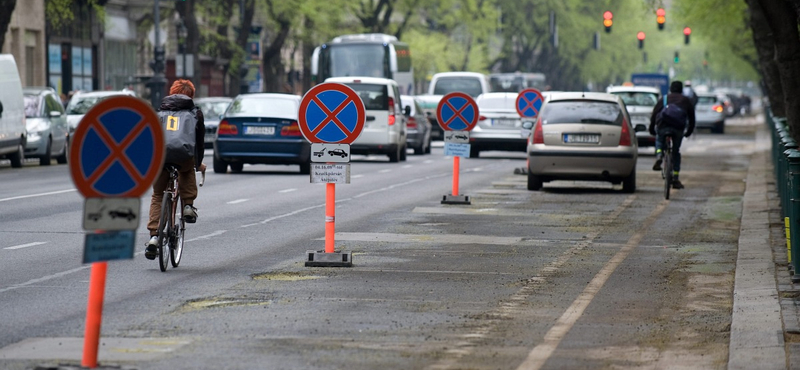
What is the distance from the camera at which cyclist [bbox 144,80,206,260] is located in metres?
12.9

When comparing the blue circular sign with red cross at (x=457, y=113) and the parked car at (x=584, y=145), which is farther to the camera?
the parked car at (x=584, y=145)

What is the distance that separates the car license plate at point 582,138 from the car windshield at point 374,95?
432 inches

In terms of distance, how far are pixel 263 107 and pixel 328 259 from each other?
1707cm

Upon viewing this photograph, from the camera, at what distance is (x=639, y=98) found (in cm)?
3994

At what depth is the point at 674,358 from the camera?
346 inches

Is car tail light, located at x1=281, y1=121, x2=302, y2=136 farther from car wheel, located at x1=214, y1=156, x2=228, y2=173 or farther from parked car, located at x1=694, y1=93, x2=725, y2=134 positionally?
parked car, located at x1=694, y1=93, x2=725, y2=134

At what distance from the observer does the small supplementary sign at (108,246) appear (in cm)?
725

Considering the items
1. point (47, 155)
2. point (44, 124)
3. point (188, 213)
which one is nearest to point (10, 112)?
point (44, 124)

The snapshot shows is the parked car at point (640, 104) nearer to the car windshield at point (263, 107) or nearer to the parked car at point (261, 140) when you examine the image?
the car windshield at point (263, 107)

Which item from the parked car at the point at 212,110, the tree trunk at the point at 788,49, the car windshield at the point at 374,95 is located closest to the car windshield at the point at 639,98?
the car windshield at the point at 374,95

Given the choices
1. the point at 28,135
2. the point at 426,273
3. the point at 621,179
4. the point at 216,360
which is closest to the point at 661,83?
the point at 28,135

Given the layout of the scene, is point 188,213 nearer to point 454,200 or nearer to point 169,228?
point 169,228

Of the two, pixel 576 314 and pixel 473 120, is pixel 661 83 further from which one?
pixel 576 314

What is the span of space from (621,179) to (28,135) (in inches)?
552
